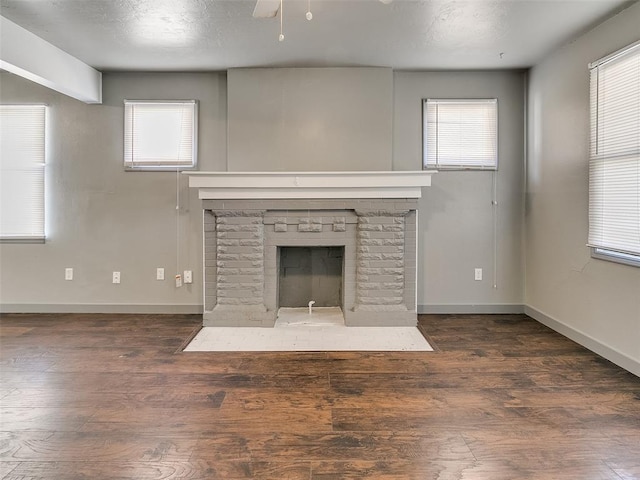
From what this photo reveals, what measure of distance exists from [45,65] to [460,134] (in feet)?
12.1

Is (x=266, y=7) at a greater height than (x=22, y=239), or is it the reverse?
(x=266, y=7)

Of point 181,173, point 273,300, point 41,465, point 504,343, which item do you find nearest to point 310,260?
point 273,300

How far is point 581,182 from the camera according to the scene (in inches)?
120

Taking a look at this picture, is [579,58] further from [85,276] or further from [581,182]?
[85,276]

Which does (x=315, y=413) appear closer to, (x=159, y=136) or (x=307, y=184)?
(x=307, y=184)

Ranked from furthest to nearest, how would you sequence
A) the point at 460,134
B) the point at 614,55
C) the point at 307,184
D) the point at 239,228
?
the point at 460,134, the point at 239,228, the point at 307,184, the point at 614,55

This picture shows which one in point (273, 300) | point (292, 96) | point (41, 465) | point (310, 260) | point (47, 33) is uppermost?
point (47, 33)

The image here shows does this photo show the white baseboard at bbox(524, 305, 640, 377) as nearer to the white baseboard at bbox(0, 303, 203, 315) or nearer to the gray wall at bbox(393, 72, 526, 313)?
the gray wall at bbox(393, 72, 526, 313)

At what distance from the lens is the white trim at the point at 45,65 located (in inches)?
110

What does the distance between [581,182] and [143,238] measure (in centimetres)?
397

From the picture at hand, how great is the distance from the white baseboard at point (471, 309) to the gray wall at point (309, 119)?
1.50 meters

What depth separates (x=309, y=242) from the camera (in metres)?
3.54

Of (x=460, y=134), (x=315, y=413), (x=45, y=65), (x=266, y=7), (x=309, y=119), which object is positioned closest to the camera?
(x=266, y=7)

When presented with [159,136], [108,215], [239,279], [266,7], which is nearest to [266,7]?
[266,7]
